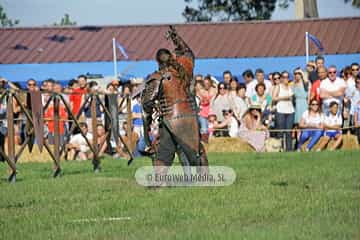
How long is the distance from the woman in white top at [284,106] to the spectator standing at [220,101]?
1.17 m

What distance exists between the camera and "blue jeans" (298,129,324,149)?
75.6 ft

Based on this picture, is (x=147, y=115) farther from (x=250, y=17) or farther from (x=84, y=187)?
(x=250, y=17)

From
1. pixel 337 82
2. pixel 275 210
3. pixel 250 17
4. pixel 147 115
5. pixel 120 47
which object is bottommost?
pixel 275 210

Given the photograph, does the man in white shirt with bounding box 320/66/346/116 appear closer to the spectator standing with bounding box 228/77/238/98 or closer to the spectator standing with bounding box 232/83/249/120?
the spectator standing with bounding box 232/83/249/120

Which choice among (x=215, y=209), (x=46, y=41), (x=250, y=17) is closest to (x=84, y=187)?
(x=215, y=209)

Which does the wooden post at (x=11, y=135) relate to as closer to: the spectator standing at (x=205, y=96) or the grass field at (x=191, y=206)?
the grass field at (x=191, y=206)

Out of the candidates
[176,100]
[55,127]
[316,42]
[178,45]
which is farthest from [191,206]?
[316,42]

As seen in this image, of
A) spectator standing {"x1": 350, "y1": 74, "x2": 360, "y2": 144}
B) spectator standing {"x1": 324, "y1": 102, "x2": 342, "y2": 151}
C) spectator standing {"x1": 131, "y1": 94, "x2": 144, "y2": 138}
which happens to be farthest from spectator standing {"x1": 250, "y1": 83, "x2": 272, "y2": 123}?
spectator standing {"x1": 131, "y1": 94, "x2": 144, "y2": 138}

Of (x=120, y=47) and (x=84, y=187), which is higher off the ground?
(x=120, y=47)

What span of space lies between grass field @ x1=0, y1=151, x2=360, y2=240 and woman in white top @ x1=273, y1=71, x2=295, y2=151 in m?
5.85

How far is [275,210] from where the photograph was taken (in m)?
10.6

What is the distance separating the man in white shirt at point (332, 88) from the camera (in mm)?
22594

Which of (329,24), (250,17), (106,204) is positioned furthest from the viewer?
(250,17)

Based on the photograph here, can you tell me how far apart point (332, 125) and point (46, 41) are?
1437cm
